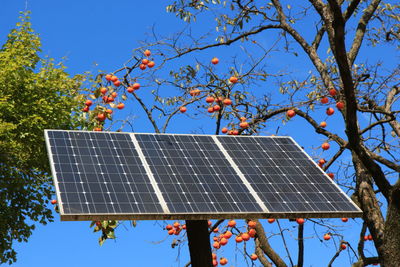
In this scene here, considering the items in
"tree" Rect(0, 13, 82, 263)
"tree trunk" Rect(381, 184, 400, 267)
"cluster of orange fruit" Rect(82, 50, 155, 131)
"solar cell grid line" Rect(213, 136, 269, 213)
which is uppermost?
"tree" Rect(0, 13, 82, 263)

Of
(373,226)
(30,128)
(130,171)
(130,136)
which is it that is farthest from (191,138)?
(30,128)

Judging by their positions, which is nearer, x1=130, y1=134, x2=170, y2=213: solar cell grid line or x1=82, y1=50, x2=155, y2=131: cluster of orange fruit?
x1=130, y1=134, x2=170, y2=213: solar cell grid line

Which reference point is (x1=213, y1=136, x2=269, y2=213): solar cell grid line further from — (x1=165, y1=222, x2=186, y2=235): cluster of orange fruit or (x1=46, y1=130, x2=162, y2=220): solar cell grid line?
(x1=165, y1=222, x2=186, y2=235): cluster of orange fruit

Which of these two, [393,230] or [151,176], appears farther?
[393,230]

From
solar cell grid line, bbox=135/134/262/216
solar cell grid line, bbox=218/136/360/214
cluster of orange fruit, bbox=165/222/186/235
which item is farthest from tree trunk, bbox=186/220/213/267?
cluster of orange fruit, bbox=165/222/186/235

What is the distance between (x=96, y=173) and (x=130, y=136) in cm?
154

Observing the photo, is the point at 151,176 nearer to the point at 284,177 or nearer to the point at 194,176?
the point at 194,176

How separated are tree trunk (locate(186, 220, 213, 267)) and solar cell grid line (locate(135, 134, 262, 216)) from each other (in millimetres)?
444

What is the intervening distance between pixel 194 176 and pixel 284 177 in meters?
1.55

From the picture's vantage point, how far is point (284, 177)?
9375mm

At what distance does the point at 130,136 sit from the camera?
9711mm

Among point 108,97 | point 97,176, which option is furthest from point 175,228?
point 97,176

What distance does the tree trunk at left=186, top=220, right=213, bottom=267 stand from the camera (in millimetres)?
8086

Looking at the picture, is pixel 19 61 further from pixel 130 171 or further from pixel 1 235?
pixel 130 171
